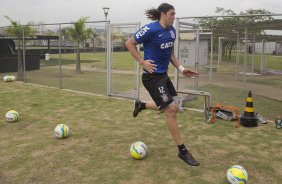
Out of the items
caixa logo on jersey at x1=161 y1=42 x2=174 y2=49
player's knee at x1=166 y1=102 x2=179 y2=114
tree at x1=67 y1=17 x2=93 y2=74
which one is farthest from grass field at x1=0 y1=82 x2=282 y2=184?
tree at x1=67 y1=17 x2=93 y2=74

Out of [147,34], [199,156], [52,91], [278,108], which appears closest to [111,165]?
[199,156]

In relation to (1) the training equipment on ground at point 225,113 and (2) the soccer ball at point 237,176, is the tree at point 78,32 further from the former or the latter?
(2) the soccer ball at point 237,176

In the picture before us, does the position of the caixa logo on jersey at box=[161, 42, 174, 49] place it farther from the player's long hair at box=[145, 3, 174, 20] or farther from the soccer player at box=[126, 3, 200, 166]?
the player's long hair at box=[145, 3, 174, 20]

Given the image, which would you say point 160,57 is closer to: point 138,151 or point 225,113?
point 138,151

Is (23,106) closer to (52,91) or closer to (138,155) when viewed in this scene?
(52,91)

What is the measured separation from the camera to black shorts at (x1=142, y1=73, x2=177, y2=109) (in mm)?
4922

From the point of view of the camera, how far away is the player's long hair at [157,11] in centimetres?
482

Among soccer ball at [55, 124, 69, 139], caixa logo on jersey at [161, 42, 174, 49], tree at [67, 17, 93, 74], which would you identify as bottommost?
soccer ball at [55, 124, 69, 139]

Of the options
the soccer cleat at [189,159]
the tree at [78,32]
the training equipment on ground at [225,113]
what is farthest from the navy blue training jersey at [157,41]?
the tree at [78,32]

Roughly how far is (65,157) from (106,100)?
5.43 meters

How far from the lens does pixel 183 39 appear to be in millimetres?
12250

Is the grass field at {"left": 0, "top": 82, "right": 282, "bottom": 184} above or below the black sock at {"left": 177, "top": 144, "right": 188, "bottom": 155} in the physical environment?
below

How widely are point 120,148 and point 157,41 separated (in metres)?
2.17

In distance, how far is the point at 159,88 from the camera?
4961mm
